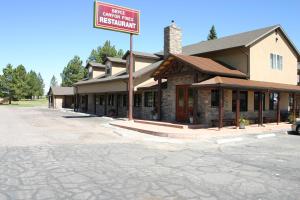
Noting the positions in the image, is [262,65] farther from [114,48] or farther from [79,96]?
[114,48]

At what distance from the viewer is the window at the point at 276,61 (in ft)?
80.0

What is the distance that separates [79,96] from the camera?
46594mm

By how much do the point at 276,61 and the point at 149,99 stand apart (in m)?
11.0

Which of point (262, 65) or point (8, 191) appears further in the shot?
point (262, 65)

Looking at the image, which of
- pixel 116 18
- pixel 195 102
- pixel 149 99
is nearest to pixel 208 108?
pixel 195 102

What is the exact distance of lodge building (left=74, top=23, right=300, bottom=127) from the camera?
19.1m

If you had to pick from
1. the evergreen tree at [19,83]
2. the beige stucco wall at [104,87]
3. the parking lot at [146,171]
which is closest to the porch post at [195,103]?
the parking lot at [146,171]

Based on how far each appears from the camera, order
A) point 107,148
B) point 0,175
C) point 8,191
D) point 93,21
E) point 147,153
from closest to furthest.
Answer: point 8,191 < point 0,175 < point 147,153 < point 107,148 < point 93,21

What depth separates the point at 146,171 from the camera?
26.0ft

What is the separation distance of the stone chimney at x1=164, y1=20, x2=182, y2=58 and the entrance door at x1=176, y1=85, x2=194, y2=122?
4873 millimetres

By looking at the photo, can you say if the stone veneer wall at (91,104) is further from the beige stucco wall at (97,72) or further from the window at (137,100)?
the window at (137,100)

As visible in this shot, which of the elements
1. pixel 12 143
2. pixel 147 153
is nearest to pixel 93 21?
pixel 12 143

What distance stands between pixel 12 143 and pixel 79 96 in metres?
34.7

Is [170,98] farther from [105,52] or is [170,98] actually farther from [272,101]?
[105,52]
